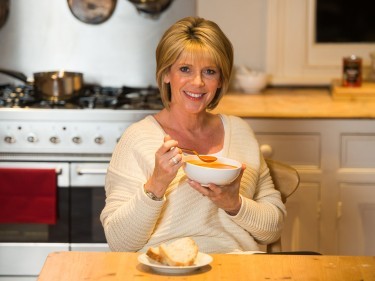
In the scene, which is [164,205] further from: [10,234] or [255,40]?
[255,40]

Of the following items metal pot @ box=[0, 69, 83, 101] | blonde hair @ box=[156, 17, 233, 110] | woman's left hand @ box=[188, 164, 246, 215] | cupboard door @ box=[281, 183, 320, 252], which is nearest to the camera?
woman's left hand @ box=[188, 164, 246, 215]

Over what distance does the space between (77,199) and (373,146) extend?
1197 millimetres

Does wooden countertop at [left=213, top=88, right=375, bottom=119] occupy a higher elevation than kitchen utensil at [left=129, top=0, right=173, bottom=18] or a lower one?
lower

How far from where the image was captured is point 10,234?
11.8 ft

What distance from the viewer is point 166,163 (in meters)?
2.29

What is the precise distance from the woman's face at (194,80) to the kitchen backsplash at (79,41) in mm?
1534

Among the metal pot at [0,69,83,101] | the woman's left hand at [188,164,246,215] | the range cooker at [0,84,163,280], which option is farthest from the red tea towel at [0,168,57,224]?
the woman's left hand at [188,164,246,215]

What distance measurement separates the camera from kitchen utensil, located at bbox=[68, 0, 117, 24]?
4.10m

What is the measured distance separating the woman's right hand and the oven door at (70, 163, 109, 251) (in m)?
1.23

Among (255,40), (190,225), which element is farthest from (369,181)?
(190,225)

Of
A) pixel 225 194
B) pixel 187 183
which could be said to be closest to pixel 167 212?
A: pixel 187 183

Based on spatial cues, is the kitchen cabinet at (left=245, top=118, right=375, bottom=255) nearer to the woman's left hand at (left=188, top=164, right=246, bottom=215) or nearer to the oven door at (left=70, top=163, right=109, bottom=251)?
the oven door at (left=70, top=163, right=109, bottom=251)

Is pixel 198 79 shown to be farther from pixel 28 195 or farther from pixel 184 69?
pixel 28 195

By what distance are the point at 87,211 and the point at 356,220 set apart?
1085 mm
